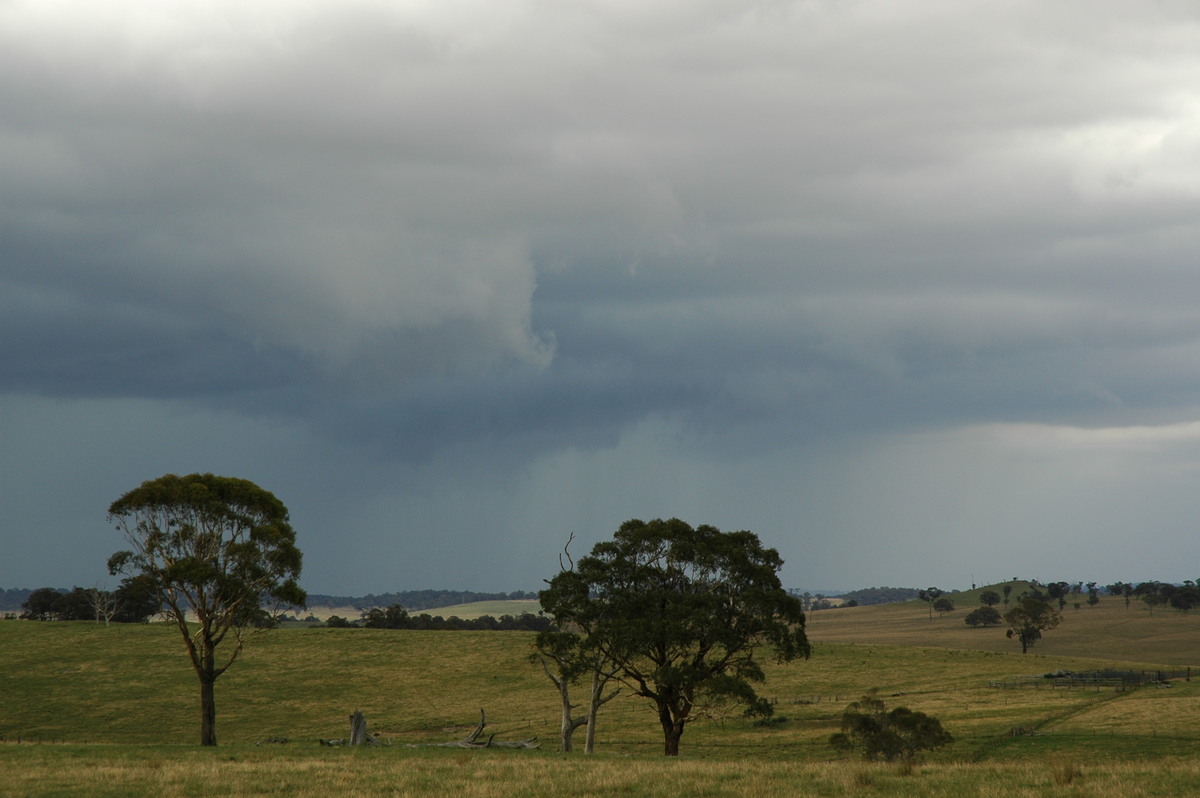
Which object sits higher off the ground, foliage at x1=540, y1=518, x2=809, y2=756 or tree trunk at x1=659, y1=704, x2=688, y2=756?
foliage at x1=540, y1=518, x2=809, y2=756

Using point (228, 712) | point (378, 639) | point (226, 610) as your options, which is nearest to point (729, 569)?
point (226, 610)

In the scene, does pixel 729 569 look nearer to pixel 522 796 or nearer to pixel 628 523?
pixel 628 523

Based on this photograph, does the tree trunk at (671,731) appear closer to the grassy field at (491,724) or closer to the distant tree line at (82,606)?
the grassy field at (491,724)

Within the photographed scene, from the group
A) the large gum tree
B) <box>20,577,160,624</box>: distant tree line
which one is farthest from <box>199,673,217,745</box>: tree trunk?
<box>20,577,160,624</box>: distant tree line

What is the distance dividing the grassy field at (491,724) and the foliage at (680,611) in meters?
3.94

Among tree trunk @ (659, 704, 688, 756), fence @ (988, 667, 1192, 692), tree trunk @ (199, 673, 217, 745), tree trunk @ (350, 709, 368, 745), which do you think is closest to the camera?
tree trunk @ (350, 709, 368, 745)

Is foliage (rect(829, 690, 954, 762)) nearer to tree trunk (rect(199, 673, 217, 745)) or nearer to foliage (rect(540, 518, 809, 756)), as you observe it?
foliage (rect(540, 518, 809, 756))

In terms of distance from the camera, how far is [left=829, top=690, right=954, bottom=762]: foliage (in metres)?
51.9

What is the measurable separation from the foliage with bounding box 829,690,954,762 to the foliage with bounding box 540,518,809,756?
24.8ft

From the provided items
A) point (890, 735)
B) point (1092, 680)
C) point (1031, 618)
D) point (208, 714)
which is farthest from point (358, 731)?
point (1031, 618)

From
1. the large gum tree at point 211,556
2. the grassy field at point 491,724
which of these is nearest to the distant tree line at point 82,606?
the grassy field at point 491,724

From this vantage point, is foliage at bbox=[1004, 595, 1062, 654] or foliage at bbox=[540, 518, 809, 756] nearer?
foliage at bbox=[540, 518, 809, 756]

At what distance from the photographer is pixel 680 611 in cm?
4769

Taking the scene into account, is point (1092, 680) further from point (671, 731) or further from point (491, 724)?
point (671, 731)
